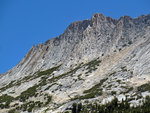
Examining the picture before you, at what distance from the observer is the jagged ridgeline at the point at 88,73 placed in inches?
1012

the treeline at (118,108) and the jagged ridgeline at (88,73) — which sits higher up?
the jagged ridgeline at (88,73)

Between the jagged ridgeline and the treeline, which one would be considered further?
the jagged ridgeline

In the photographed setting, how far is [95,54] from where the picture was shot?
68750mm

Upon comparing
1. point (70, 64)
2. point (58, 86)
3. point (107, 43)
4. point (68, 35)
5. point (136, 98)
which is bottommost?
point (136, 98)

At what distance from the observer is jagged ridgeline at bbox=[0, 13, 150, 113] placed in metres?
25.7

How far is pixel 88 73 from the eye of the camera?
48.8 metres

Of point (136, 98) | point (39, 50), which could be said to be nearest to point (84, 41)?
point (39, 50)

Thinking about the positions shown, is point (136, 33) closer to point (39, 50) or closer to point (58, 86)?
point (58, 86)

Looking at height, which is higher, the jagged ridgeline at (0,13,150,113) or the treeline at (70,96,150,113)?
the jagged ridgeline at (0,13,150,113)

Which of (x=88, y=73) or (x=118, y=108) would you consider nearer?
(x=118, y=108)

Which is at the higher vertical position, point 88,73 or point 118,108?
point 88,73

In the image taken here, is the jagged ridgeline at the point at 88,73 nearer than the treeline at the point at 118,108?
No

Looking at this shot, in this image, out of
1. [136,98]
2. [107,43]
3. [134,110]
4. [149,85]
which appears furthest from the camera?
[107,43]

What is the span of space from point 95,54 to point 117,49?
31.0 ft
